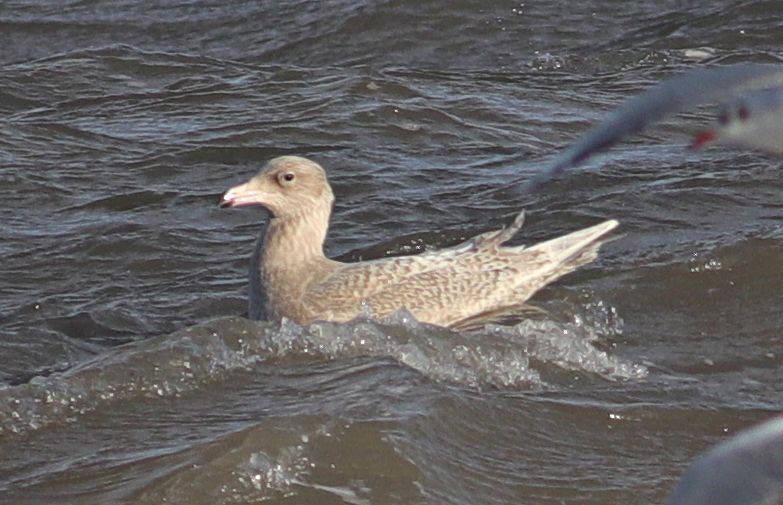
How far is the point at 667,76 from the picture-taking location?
572 inches

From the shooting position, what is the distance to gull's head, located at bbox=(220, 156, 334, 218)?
9.78 m

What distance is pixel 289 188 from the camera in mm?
9875

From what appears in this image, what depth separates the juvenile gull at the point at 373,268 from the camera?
371 inches

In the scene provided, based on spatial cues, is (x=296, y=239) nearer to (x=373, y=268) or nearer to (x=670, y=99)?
(x=373, y=268)

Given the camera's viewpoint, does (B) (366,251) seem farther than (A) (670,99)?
Yes

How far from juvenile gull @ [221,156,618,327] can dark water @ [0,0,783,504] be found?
203 millimetres

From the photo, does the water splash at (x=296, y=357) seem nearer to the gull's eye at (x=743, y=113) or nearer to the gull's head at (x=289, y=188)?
the gull's head at (x=289, y=188)

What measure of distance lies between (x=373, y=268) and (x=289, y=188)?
1.92 feet

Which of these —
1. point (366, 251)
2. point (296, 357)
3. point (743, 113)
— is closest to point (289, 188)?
point (366, 251)

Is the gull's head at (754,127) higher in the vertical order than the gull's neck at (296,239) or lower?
higher

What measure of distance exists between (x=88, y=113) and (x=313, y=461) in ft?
22.4

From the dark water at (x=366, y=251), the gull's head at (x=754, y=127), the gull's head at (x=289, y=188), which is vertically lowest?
the dark water at (x=366, y=251)

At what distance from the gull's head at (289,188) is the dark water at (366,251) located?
0.65 m

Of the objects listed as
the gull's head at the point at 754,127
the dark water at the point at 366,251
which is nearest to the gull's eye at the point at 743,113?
the gull's head at the point at 754,127
